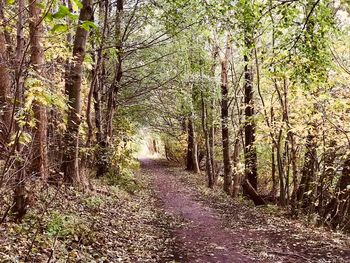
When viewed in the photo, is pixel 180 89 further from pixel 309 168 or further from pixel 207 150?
pixel 309 168

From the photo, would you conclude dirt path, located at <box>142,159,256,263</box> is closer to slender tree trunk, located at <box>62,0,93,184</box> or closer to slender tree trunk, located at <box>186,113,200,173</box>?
slender tree trunk, located at <box>62,0,93,184</box>

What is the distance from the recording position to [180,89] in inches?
763

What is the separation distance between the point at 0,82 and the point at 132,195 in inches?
279

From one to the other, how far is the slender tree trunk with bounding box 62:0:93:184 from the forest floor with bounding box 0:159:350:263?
2.46ft

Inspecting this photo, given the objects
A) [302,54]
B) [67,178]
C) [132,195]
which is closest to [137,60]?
[132,195]

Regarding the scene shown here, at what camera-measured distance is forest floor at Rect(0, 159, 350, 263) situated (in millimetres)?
5910

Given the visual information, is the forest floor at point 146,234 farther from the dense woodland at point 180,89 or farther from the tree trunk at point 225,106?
the tree trunk at point 225,106

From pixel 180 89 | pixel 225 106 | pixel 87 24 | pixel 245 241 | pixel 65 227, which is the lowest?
pixel 245 241

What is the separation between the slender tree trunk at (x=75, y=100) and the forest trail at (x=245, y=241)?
351 centimetres

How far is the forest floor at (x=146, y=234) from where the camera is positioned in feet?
19.4

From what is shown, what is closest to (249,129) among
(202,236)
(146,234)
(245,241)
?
(202,236)

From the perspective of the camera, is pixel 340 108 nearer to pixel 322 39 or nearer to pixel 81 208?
pixel 322 39

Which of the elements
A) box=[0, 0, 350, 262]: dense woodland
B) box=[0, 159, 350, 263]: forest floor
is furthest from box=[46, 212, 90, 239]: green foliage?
box=[0, 0, 350, 262]: dense woodland

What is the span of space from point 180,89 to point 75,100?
9247mm
